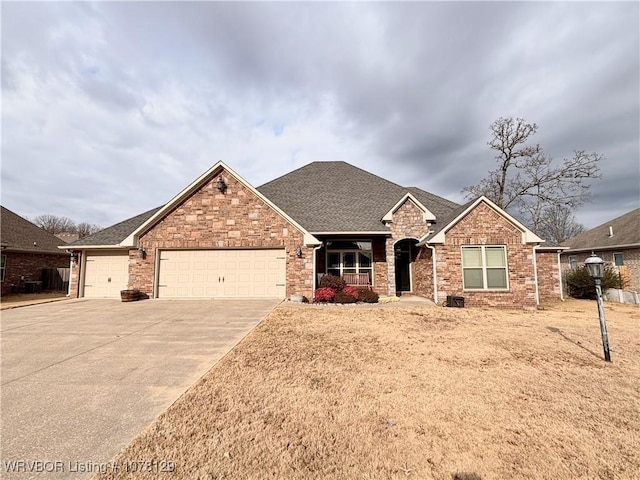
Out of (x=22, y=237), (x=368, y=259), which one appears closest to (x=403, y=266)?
(x=368, y=259)

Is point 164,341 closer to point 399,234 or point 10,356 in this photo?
point 10,356

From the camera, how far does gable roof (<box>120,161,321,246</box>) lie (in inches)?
515

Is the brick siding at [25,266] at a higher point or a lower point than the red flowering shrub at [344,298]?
higher

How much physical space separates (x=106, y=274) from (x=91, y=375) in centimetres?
1187

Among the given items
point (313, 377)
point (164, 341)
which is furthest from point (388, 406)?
point (164, 341)

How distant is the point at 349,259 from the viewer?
15.6m

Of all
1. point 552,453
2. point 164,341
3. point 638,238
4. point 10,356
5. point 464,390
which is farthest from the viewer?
point 638,238

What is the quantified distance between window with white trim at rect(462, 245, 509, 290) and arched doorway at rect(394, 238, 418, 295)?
3455 mm

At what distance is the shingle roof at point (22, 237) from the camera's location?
17.3m

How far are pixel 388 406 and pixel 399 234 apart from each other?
11.8 metres

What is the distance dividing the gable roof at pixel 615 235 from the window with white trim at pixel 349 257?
17890 mm

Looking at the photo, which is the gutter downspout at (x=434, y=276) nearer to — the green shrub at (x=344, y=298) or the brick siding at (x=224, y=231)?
the green shrub at (x=344, y=298)

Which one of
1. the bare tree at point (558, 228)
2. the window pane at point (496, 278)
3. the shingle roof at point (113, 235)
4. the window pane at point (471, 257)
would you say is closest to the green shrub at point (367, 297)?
the window pane at point (471, 257)

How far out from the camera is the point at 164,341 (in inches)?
266
